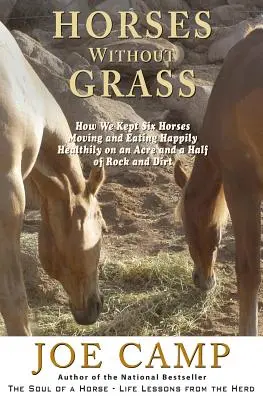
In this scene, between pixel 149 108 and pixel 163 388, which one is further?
pixel 149 108

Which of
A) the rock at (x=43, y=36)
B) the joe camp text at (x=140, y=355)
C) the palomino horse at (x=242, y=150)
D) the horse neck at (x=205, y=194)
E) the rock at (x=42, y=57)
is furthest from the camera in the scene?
the rock at (x=43, y=36)

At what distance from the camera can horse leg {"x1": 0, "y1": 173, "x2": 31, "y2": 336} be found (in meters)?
4.15

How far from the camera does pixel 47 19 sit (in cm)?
A: 1120

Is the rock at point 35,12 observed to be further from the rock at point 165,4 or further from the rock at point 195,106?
the rock at point 195,106

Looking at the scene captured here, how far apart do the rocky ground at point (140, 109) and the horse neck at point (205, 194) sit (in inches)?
26.4

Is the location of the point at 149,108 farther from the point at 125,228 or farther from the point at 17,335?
the point at 17,335

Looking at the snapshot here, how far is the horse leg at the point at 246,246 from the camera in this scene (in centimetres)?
506

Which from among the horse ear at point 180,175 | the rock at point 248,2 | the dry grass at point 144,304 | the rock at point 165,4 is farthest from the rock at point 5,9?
the horse ear at point 180,175

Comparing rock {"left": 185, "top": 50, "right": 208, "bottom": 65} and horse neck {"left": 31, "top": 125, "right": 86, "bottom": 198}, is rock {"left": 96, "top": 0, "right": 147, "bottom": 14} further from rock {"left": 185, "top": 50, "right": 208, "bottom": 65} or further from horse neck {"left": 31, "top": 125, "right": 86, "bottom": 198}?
horse neck {"left": 31, "top": 125, "right": 86, "bottom": 198}

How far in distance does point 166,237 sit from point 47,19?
17.0 feet

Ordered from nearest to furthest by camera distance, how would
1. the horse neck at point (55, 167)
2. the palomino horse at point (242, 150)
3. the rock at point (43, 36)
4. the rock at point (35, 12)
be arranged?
the horse neck at point (55, 167)
the palomino horse at point (242, 150)
the rock at point (43, 36)
the rock at point (35, 12)

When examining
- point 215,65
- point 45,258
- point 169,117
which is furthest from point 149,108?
point 45,258

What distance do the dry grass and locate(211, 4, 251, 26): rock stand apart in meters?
5.26

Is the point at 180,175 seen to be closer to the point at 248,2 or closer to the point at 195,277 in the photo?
the point at 195,277
